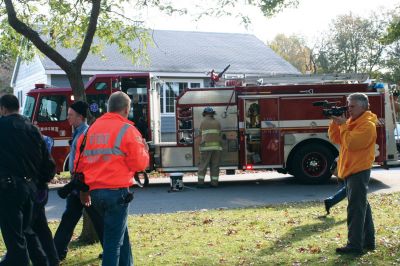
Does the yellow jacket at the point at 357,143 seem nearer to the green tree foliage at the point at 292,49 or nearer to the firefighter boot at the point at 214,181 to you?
the firefighter boot at the point at 214,181

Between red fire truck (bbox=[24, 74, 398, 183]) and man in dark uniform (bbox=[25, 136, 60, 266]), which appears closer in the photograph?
man in dark uniform (bbox=[25, 136, 60, 266])

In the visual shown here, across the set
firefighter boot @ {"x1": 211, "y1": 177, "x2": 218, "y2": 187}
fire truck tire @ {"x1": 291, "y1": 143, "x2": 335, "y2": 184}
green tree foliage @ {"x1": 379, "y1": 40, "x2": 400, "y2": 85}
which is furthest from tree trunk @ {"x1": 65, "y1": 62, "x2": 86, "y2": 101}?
green tree foliage @ {"x1": 379, "y1": 40, "x2": 400, "y2": 85}

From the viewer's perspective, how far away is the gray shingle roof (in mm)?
26922

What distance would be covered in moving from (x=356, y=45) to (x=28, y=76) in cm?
2668

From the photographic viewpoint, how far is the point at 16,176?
5.37m

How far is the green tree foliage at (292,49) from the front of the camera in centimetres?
5939

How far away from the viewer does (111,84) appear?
1457 centimetres

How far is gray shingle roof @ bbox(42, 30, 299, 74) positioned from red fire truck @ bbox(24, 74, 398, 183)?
37.9 ft

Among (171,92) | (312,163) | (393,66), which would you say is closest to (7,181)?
(312,163)

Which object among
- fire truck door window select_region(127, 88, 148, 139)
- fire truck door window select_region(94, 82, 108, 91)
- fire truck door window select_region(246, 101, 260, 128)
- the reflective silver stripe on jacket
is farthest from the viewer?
fire truck door window select_region(127, 88, 148, 139)

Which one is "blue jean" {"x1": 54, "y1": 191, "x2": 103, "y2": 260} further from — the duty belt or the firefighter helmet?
the firefighter helmet

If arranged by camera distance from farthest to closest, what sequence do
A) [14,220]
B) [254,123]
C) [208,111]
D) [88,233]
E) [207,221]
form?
[254,123] → [208,111] → [207,221] → [88,233] → [14,220]

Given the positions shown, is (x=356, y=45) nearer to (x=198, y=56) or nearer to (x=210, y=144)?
(x=198, y=56)

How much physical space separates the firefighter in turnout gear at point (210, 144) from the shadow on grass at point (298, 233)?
5396mm
